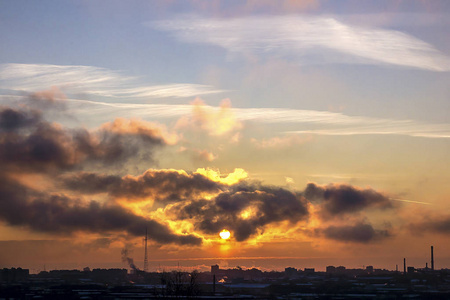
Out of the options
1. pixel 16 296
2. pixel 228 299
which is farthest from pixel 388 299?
pixel 16 296

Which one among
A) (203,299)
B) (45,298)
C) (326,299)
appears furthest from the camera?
(326,299)

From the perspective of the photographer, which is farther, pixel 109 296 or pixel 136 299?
pixel 109 296

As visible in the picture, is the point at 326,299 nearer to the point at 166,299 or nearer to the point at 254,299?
the point at 254,299

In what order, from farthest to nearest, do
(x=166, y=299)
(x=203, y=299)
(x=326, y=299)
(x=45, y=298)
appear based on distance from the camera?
(x=326, y=299)
(x=45, y=298)
(x=203, y=299)
(x=166, y=299)

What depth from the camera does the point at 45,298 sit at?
187 m

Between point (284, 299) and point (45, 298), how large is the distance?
7329cm

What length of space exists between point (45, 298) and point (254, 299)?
6239 centimetres

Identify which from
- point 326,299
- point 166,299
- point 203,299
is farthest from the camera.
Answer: point 326,299

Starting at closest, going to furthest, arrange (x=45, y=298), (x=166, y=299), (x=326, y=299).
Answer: (x=166, y=299)
(x=45, y=298)
(x=326, y=299)

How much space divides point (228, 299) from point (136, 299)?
87.6 feet

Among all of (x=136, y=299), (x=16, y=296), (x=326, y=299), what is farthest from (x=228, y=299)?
(x=16, y=296)

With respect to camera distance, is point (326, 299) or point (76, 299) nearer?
point (76, 299)

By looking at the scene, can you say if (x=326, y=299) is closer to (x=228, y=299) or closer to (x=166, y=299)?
(x=228, y=299)

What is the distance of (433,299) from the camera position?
191 metres
